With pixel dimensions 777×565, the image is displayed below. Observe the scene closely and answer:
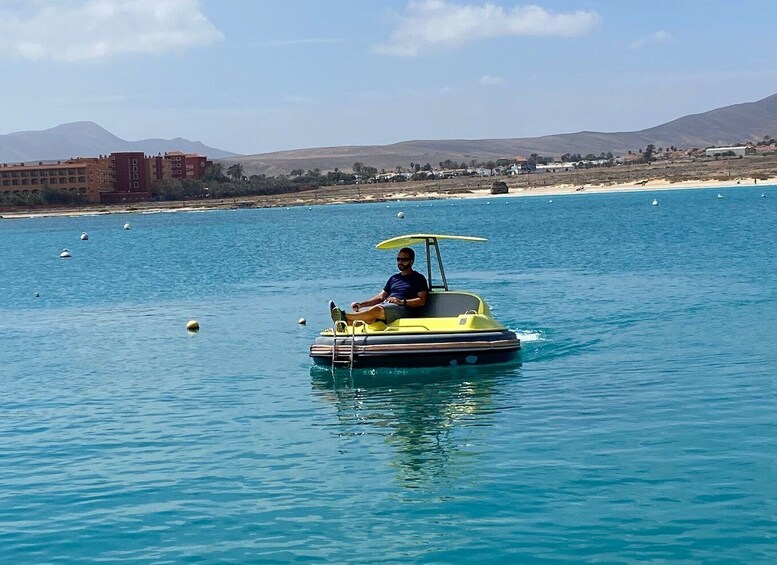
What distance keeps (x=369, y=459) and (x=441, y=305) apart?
6.59 metres

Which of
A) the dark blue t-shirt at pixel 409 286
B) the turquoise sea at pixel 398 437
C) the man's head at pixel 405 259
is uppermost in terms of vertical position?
the man's head at pixel 405 259

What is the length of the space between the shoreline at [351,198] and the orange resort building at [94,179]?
5779mm

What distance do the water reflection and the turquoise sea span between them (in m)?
0.06

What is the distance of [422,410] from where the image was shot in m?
Result: 17.0

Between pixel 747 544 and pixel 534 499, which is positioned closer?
pixel 747 544

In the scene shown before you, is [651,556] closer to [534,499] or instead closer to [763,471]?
[534,499]

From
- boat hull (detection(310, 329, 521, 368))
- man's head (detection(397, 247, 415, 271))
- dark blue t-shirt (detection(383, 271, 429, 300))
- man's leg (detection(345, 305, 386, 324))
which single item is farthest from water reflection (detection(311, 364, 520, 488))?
man's head (detection(397, 247, 415, 271))

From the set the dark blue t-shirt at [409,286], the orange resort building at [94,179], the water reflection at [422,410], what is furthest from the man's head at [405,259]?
the orange resort building at [94,179]

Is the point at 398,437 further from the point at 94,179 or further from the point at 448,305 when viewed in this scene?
the point at 94,179

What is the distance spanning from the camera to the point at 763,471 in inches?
505

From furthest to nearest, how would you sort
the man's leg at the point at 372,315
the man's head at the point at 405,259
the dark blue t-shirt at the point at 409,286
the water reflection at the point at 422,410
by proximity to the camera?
the dark blue t-shirt at the point at 409,286, the man's head at the point at 405,259, the man's leg at the point at 372,315, the water reflection at the point at 422,410

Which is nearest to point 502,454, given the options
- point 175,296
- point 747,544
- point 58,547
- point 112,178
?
point 747,544

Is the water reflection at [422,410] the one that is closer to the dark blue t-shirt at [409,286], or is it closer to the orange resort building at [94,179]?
the dark blue t-shirt at [409,286]

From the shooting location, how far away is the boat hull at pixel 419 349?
19.4 metres
